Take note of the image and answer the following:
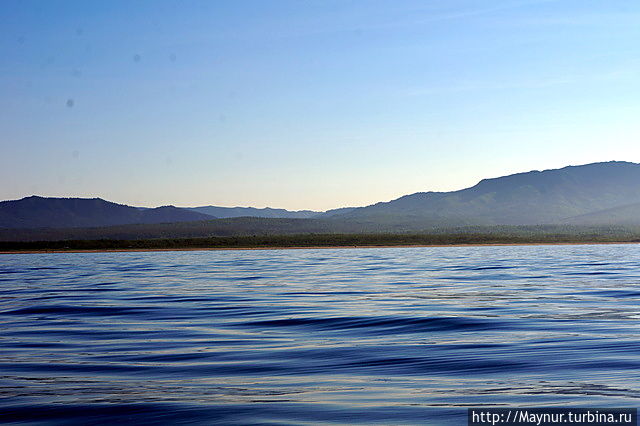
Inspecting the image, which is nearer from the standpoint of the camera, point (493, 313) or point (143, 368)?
point (143, 368)

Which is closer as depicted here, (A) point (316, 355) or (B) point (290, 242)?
(A) point (316, 355)

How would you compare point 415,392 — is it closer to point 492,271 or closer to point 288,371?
point 288,371

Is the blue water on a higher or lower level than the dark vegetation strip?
lower

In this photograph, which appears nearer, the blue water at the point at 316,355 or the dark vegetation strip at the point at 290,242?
the blue water at the point at 316,355

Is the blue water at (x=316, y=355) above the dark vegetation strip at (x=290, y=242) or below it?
below

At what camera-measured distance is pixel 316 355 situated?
45.8ft

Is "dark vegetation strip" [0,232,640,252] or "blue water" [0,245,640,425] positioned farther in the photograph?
"dark vegetation strip" [0,232,640,252]

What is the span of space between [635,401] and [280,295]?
18818 mm

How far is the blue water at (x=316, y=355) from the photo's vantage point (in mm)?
9836

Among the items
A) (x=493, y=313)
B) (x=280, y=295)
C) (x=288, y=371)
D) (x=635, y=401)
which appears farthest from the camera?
(x=280, y=295)

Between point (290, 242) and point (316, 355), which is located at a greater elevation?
point (290, 242)

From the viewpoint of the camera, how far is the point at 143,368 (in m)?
12.9

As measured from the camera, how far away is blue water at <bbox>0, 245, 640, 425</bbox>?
984 cm

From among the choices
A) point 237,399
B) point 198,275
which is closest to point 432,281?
point 198,275
